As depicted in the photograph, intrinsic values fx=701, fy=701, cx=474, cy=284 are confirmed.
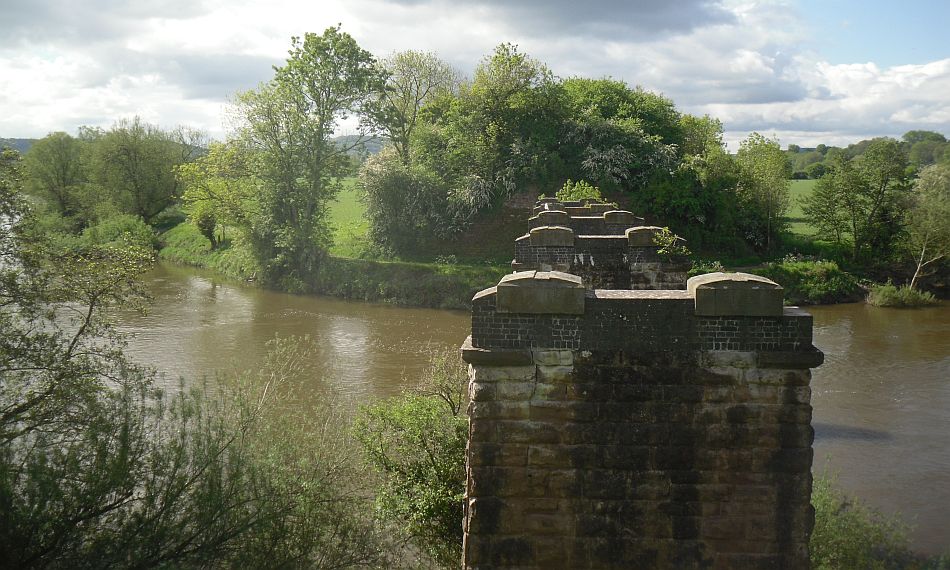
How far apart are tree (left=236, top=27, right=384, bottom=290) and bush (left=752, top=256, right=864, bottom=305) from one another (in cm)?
1943

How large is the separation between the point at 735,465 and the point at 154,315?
24364mm

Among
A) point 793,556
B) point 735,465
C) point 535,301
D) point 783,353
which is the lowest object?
point 793,556

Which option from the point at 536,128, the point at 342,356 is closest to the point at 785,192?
the point at 536,128

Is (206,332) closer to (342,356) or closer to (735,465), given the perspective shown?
(342,356)

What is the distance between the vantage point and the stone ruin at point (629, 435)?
547cm

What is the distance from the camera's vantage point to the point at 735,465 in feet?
18.1

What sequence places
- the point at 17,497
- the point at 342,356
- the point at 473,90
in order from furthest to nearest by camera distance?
1. the point at 473,90
2. the point at 342,356
3. the point at 17,497

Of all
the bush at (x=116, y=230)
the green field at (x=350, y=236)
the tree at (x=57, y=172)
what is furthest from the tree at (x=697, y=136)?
the tree at (x=57, y=172)

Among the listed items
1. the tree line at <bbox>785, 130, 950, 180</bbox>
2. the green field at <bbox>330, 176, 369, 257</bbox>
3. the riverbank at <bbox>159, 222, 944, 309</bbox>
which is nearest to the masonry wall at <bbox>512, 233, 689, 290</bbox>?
the riverbank at <bbox>159, 222, 944, 309</bbox>

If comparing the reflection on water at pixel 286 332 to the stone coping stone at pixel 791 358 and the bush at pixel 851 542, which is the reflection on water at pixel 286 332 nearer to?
the bush at pixel 851 542

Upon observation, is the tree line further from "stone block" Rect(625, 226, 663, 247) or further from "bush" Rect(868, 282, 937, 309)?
"stone block" Rect(625, 226, 663, 247)

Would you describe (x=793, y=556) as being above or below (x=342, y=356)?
above

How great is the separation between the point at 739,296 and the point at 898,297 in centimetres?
2831

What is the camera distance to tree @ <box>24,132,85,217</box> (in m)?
43.8
